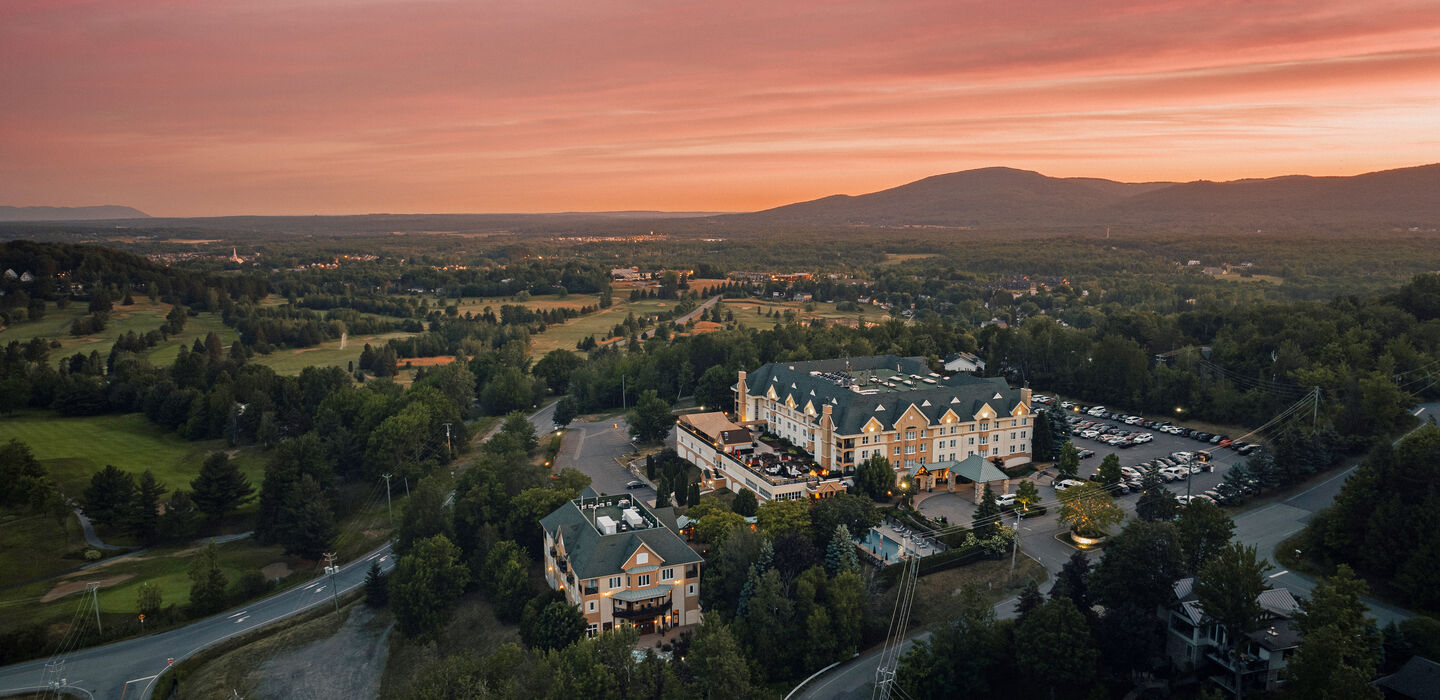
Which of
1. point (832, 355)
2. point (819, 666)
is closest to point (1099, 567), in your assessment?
point (819, 666)

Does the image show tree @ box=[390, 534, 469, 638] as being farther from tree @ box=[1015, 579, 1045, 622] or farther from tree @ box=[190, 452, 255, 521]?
tree @ box=[1015, 579, 1045, 622]

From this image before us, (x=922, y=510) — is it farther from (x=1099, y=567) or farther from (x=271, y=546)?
(x=271, y=546)

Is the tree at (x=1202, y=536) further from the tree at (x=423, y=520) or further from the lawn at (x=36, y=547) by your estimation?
the lawn at (x=36, y=547)

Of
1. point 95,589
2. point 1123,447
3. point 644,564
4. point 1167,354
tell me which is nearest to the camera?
point 644,564

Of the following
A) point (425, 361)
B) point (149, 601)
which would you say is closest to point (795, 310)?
point (425, 361)

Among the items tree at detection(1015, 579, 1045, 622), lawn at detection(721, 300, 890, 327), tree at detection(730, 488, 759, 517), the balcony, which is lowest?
the balcony

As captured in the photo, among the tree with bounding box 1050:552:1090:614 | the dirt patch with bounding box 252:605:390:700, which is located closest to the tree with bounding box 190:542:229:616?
the dirt patch with bounding box 252:605:390:700
